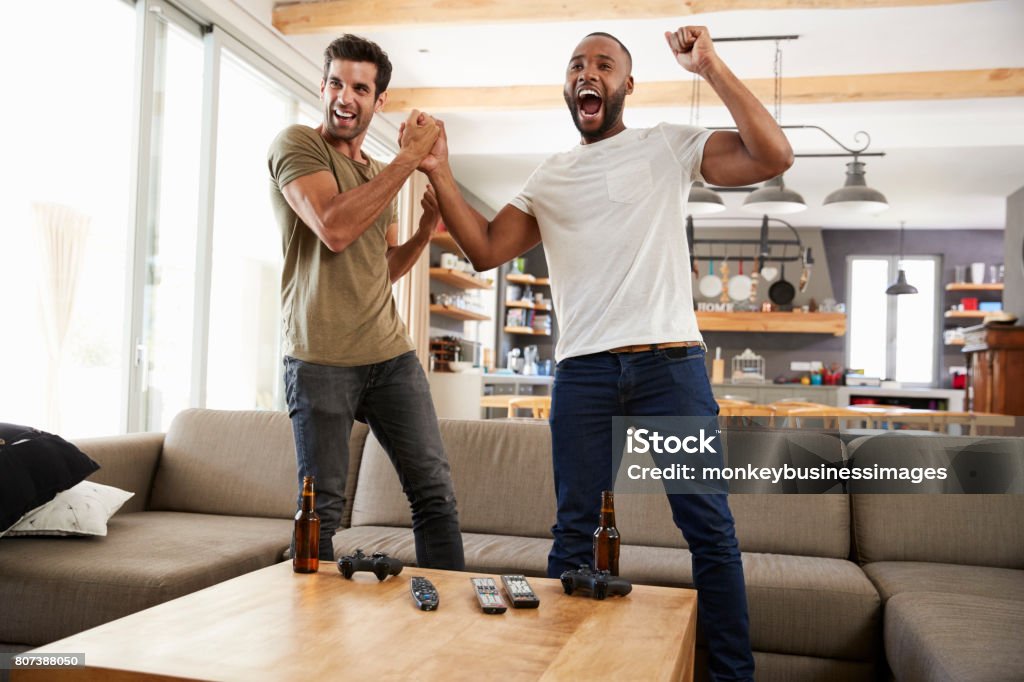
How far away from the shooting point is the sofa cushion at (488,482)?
2.86 metres

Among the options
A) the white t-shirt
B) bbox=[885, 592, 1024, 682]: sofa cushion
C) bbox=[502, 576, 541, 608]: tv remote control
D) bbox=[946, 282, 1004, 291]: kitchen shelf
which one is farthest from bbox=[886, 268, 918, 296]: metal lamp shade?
bbox=[502, 576, 541, 608]: tv remote control

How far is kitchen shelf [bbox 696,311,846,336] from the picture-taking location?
10.7 meters

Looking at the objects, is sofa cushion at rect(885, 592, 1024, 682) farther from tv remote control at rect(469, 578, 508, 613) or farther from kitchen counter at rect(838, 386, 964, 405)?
kitchen counter at rect(838, 386, 964, 405)

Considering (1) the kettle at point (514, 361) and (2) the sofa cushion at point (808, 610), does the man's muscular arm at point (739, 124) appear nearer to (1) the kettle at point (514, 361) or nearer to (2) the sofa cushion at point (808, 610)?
(2) the sofa cushion at point (808, 610)

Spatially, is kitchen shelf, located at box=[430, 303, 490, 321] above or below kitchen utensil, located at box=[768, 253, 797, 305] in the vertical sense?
below

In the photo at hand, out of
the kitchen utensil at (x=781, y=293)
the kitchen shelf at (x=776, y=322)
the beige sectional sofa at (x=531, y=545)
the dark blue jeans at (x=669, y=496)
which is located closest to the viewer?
the dark blue jeans at (x=669, y=496)

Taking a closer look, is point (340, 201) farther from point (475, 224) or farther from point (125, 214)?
point (125, 214)

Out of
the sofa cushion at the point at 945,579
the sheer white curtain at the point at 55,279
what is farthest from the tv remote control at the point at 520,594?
the sheer white curtain at the point at 55,279

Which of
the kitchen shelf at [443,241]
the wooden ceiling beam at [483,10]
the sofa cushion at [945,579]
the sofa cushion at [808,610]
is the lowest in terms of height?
the sofa cushion at [808,610]

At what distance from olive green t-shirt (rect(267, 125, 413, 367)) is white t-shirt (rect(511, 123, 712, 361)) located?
0.43 m

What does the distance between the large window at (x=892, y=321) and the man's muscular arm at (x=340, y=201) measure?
402 inches

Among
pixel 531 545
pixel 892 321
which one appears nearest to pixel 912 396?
pixel 892 321

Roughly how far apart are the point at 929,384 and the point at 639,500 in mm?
9552

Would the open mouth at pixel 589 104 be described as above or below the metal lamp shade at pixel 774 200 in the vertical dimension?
below
